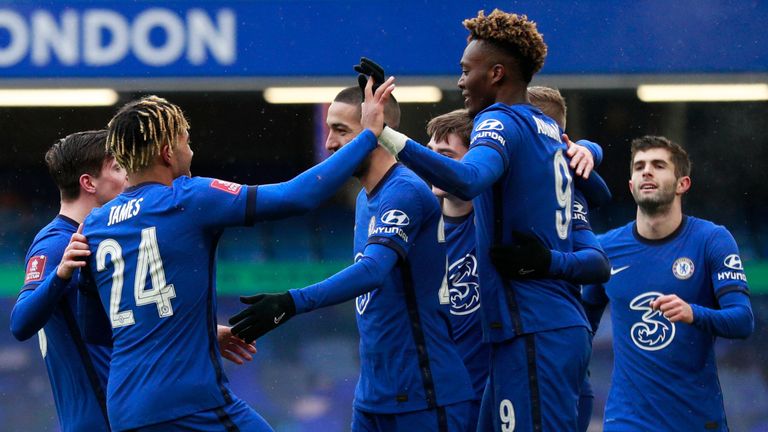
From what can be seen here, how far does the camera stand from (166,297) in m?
3.74

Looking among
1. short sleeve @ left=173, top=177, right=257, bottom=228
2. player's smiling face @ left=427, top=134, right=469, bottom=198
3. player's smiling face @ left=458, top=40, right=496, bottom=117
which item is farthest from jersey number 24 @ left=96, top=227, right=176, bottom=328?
player's smiling face @ left=427, top=134, right=469, bottom=198

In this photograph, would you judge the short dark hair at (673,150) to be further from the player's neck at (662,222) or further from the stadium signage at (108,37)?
the stadium signage at (108,37)

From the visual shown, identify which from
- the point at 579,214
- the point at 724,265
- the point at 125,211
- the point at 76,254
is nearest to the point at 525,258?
the point at 579,214

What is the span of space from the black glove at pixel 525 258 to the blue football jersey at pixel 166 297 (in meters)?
0.94

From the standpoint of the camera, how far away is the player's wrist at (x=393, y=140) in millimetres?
4035

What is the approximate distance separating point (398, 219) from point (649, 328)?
70.3 inches

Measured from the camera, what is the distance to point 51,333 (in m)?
4.40

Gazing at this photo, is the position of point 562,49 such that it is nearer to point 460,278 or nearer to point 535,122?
point 460,278

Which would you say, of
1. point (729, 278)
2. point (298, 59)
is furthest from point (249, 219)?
point (298, 59)

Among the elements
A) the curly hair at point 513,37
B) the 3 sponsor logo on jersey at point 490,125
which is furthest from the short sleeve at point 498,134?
the curly hair at point 513,37

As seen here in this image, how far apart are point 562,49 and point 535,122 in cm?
398

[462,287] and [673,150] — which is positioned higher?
[673,150]

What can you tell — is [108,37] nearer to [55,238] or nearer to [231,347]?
[55,238]

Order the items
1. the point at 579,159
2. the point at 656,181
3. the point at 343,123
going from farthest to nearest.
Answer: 1. the point at 656,181
2. the point at 343,123
3. the point at 579,159
